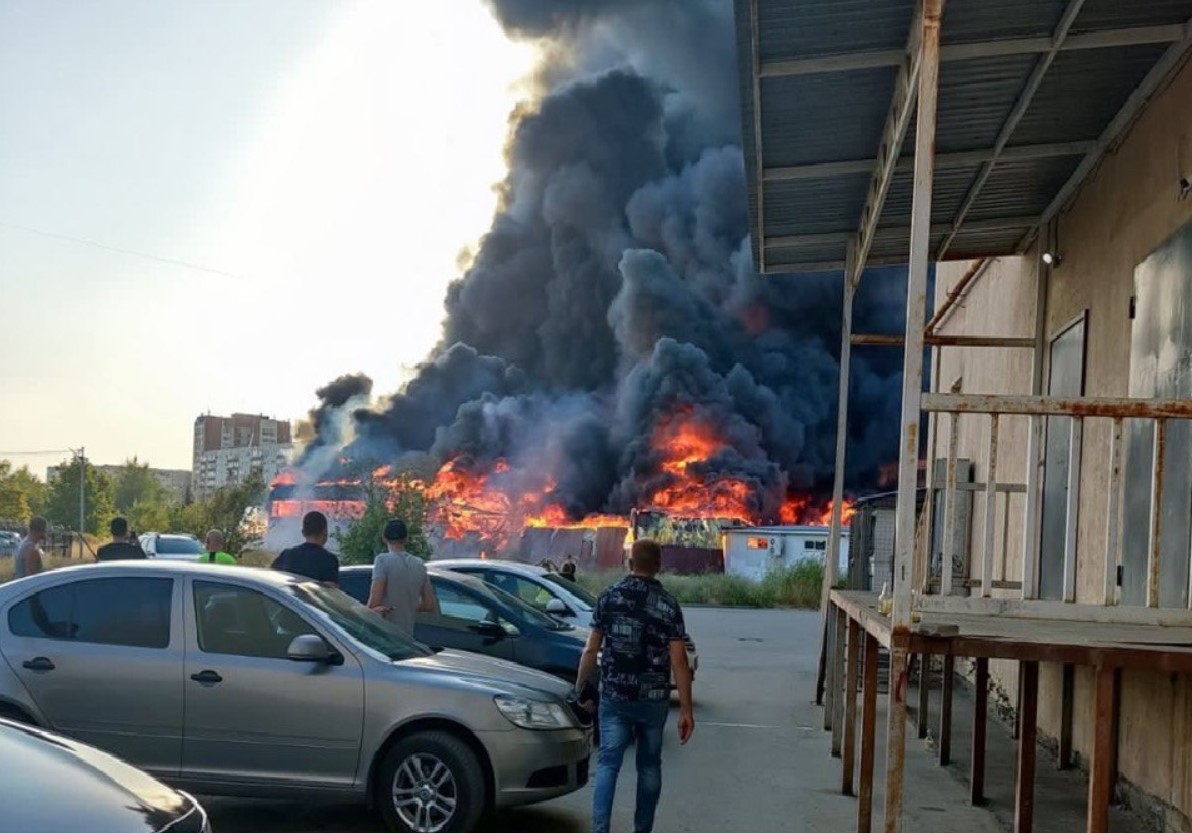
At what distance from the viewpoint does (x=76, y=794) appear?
153 inches

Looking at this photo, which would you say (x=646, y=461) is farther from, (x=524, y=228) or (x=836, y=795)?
→ (x=836, y=795)

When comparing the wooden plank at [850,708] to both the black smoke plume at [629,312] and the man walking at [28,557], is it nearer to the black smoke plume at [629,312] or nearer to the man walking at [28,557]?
the man walking at [28,557]

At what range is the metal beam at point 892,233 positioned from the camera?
11.8 m

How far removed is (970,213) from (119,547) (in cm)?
836

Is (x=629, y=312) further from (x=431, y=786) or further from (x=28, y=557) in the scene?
(x=431, y=786)

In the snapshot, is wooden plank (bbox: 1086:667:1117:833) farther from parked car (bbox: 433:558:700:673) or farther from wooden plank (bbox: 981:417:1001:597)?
parked car (bbox: 433:558:700:673)

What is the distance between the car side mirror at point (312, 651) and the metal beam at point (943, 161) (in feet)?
16.6

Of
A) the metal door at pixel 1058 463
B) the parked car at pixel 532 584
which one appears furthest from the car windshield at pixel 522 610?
the metal door at pixel 1058 463

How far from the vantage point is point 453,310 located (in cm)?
7425

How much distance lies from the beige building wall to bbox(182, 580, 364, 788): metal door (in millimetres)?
4689

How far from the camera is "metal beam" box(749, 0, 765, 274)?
24.2 ft

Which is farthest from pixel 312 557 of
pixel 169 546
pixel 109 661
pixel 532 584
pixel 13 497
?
pixel 13 497

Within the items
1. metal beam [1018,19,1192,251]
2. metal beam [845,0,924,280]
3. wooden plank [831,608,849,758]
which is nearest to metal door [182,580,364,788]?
metal beam [845,0,924,280]

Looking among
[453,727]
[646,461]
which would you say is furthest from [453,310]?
[453,727]
